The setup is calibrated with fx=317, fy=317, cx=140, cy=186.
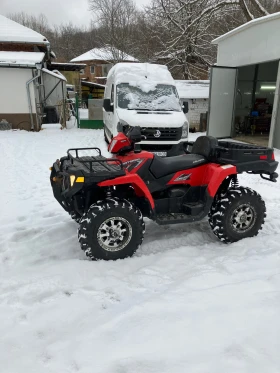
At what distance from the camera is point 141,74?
8.72 m

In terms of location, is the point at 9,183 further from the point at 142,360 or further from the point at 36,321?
the point at 142,360

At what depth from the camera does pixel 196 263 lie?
A: 3256mm

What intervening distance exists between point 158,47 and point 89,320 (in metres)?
24.6

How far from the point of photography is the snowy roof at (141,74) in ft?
28.2

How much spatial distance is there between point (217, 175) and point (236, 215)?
1.79ft

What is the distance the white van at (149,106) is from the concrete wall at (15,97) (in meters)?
7.00

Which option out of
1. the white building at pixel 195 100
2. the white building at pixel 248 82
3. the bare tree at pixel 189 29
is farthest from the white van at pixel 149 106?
the bare tree at pixel 189 29

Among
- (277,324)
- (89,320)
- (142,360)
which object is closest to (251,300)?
(277,324)

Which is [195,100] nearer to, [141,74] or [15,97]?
[141,74]

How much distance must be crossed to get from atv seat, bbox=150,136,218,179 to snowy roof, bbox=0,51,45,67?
1252 cm

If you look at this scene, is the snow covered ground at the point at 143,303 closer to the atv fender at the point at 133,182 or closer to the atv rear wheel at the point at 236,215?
the atv rear wheel at the point at 236,215

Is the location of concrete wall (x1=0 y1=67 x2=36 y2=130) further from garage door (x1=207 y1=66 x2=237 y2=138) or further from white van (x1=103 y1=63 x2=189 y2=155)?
garage door (x1=207 y1=66 x2=237 y2=138)

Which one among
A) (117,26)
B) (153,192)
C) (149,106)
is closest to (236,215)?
(153,192)

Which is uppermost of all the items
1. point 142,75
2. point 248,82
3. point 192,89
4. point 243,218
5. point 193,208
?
point 248,82
